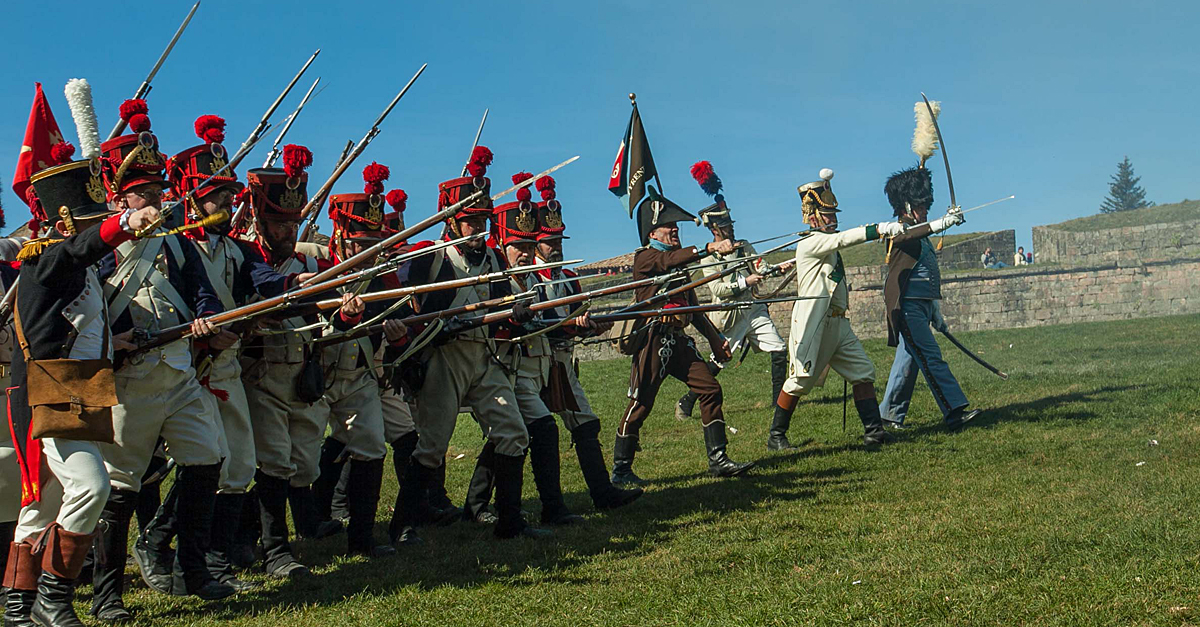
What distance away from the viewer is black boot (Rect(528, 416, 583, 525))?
7457mm

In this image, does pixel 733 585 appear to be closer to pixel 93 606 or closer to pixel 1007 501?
pixel 1007 501

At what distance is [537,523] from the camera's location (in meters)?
7.67

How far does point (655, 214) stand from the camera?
8.94 m

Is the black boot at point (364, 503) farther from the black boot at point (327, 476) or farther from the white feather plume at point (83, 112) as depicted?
the white feather plume at point (83, 112)

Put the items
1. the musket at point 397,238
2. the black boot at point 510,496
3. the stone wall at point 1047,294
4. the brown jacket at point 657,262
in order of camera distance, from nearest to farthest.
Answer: the musket at point 397,238
the black boot at point 510,496
the brown jacket at point 657,262
the stone wall at point 1047,294

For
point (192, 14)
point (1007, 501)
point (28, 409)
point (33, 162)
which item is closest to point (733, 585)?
point (1007, 501)

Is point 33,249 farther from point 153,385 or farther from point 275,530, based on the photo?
point 275,530

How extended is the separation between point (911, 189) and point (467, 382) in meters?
5.53

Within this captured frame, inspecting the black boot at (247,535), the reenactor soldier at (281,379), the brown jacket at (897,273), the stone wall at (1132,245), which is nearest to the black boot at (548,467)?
the reenactor soldier at (281,379)

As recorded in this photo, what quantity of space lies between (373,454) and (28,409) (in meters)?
2.16

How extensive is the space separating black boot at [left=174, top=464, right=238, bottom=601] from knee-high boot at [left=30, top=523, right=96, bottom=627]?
68cm

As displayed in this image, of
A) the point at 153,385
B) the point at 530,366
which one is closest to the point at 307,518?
the point at 530,366

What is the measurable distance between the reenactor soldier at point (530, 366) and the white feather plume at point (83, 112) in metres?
2.73

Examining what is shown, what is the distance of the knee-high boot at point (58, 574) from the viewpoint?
16.1 ft
